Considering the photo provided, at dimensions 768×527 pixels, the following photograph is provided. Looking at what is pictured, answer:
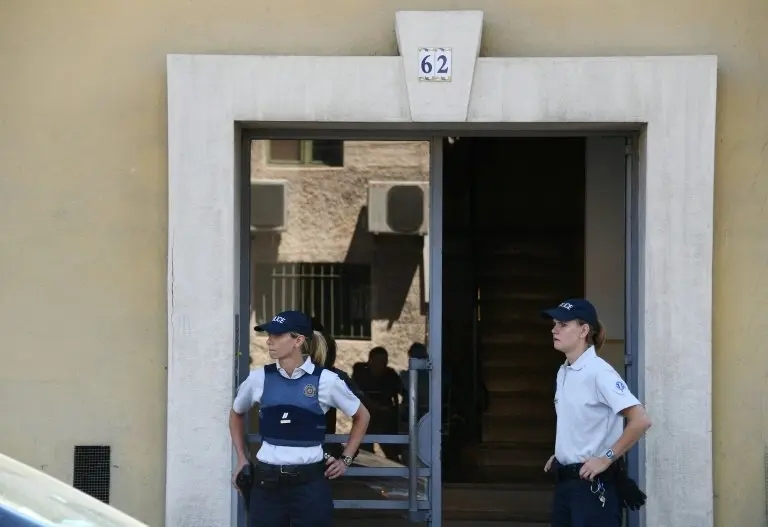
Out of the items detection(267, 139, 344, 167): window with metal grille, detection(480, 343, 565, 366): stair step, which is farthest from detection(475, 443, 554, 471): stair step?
detection(267, 139, 344, 167): window with metal grille

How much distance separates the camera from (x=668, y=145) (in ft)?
21.4

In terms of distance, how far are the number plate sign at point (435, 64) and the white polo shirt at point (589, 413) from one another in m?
1.83

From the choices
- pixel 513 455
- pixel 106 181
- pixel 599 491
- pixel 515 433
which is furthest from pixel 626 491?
pixel 515 433

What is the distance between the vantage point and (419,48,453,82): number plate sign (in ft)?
21.5

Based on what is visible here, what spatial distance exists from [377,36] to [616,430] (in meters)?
2.58

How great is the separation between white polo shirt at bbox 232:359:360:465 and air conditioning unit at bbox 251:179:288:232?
1.31 meters

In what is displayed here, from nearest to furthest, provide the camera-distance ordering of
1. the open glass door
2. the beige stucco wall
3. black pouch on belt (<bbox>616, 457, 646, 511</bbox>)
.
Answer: black pouch on belt (<bbox>616, 457, 646, 511</bbox>) < the beige stucco wall < the open glass door

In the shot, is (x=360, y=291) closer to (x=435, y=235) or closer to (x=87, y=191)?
(x=435, y=235)

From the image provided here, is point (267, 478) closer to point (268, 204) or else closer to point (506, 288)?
point (268, 204)

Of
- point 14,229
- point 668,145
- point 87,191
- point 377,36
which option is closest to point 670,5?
point 668,145

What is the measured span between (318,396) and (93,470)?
5.13ft

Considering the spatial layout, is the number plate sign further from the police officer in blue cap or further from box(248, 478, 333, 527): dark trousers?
box(248, 478, 333, 527): dark trousers

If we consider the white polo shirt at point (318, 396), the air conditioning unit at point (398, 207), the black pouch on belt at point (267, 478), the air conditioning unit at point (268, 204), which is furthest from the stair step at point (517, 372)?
the black pouch on belt at point (267, 478)

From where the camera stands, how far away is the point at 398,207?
765 cm
